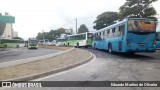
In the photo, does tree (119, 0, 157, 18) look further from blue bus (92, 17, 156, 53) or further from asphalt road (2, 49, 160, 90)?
asphalt road (2, 49, 160, 90)

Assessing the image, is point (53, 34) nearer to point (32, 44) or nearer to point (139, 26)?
point (32, 44)

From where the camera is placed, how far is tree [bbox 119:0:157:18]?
42.3m

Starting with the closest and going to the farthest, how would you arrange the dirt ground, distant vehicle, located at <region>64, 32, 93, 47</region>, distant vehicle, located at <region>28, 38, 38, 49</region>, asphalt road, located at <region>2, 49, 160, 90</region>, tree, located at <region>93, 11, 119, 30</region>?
1. asphalt road, located at <region>2, 49, 160, 90</region>
2. the dirt ground
3. distant vehicle, located at <region>64, 32, 93, 47</region>
4. distant vehicle, located at <region>28, 38, 38, 49</region>
5. tree, located at <region>93, 11, 119, 30</region>

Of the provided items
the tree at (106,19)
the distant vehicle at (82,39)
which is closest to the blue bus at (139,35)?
the distant vehicle at (82,39)

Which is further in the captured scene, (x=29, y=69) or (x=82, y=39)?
(x=82, y=39)

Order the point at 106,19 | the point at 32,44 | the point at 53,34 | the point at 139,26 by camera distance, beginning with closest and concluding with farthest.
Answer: the point at 139,26 → the point at 32,44 → the point at 106,19 → the point at 53,34

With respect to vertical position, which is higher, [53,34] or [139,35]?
[53,34]

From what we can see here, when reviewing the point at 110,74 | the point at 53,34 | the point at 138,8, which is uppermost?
the point at 138,8

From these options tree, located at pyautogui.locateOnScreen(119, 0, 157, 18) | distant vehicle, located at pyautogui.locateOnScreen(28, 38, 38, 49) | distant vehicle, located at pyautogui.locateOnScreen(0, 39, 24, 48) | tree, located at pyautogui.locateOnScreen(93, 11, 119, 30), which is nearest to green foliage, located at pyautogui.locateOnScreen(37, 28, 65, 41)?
distant vehicle, located at pyautogui.locateOnScreen(0, 39, 24, 48)

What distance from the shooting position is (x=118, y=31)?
23.4 metres

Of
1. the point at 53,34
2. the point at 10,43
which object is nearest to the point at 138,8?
the point at 10,43

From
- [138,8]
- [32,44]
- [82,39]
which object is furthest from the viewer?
[32,44]

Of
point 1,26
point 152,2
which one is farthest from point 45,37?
point 152,2

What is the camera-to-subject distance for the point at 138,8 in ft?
140
